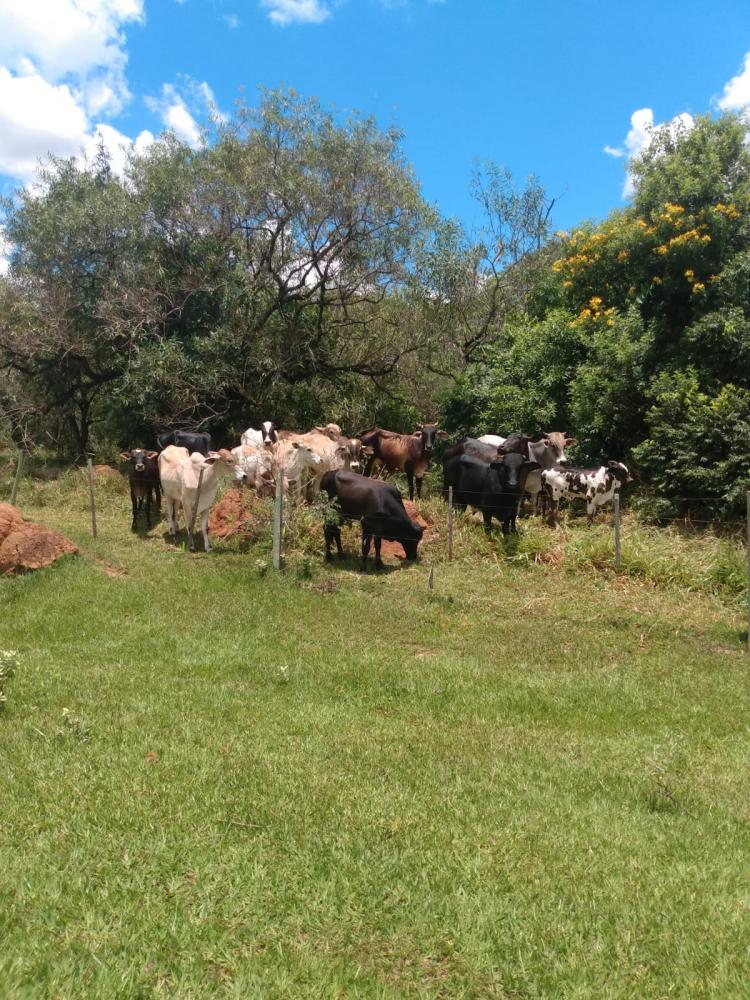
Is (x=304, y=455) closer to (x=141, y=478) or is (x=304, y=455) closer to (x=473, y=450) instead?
(x=141, y=478)

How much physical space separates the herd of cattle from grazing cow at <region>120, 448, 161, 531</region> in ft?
0.06

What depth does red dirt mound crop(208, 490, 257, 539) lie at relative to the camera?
12.2m

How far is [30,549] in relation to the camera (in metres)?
10.1

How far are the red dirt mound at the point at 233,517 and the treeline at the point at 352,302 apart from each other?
20.0 feet

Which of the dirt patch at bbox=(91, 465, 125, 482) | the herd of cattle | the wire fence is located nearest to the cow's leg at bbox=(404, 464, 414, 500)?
the herd of cattle

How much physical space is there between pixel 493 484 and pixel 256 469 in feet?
14.9

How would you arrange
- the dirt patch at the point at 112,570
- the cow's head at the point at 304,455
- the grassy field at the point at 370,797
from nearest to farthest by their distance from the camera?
1. the grassy field at the point at 370,797
2. the dirt patch at the point at 112,570
3. the cow's head at the point at 304,455

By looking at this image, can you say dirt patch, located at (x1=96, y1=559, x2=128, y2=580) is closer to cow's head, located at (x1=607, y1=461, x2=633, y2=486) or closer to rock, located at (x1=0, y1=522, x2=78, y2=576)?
rock, located at (x1=0, y1=522, x2=78, y2=576)

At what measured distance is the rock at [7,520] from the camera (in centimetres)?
1034

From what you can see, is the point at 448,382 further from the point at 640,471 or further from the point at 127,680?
the point at 127,680

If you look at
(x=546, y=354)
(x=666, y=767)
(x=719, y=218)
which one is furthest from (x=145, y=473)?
(x=719, y=218)

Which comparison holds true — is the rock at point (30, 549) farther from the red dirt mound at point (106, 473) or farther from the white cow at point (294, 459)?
the red dirt mound at point (106, 473)

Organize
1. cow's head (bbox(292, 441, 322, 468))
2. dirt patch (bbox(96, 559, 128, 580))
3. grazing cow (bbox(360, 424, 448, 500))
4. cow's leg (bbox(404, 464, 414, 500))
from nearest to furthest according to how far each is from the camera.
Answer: dirt patch (bbox(96, 559, 128, 580))
cow's head (bbox(292, 441, 322, 468))
grazing cow (bbox(360, 424, 448, 500))
cow's leg (bbox(404, 464, 414, 500))

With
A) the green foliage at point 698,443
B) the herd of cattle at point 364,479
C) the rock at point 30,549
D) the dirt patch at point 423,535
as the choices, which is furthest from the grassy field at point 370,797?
the green foliage at point 698,443
